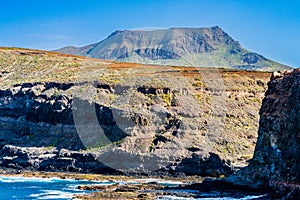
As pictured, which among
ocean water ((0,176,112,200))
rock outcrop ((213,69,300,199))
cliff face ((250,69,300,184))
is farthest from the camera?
ocean water ((0,176,112,200))

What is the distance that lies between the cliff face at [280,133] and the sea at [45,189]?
419cm

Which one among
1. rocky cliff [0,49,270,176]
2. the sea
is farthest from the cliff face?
rocky cliff [0,49,270,176]

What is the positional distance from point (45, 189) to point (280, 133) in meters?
29.8

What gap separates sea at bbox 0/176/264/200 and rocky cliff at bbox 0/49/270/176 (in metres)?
9.34

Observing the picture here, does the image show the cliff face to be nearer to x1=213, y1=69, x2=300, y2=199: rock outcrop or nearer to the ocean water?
x1=213, y1=69, x2=300, y2=199: rock outcrop

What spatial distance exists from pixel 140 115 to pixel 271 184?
37.1 m

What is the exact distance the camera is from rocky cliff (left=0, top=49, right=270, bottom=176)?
82062 mm

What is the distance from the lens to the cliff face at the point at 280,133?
173 feet

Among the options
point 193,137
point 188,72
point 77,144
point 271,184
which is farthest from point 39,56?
point 271,184

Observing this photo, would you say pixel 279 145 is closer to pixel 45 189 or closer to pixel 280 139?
pixel 280 139

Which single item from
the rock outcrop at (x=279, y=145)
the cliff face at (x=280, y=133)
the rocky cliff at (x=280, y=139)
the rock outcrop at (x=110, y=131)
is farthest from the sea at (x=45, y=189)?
the rock outcrop at (x=110, y=131)

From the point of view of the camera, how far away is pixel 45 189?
213 ft

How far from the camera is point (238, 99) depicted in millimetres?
103062

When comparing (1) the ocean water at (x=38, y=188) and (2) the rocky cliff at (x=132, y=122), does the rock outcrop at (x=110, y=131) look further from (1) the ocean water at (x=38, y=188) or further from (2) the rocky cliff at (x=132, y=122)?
(1) the ocean water at (x=38, y=188)
